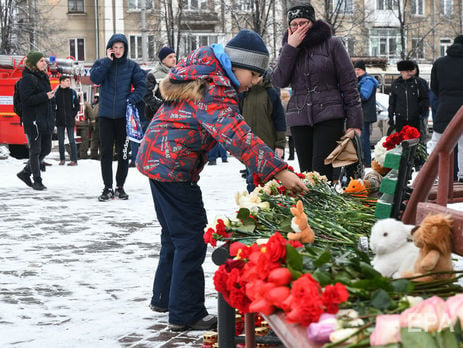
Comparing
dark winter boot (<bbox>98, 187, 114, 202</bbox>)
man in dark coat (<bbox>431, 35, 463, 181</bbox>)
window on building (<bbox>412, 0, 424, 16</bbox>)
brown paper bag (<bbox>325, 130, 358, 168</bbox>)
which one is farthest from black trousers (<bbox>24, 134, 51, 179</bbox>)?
window on building (<bbox>412, 0, 424, 16</bbox>)

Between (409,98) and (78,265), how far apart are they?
8.90 m

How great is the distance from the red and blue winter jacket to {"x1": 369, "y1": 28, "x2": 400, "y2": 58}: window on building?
48758mm

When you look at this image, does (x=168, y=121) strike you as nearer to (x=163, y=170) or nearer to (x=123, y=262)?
(x=163, y=170)

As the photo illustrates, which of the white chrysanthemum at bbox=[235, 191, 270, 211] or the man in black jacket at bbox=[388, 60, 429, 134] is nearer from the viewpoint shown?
the white chrysanthemum at bbox=[235, 191, 270, 211]

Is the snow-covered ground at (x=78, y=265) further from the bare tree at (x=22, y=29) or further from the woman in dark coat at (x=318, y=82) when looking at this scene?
the bare tree at (x=22, y=29)

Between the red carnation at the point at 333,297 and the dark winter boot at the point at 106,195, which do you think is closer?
the red carnation at the point at 333,297

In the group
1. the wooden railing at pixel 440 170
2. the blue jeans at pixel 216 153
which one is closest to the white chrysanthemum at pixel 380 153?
the wooden railing at pixel 440 170

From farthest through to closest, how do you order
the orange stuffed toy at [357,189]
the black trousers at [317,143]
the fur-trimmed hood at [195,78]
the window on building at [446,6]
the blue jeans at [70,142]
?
the window on building at [446,6], the blue jeans at [70,142], the black trousers at [317,143], the orange stuffed toy at [357,189], the fur-trimmed hood at [195,78]

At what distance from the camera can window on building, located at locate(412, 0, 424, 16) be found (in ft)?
178

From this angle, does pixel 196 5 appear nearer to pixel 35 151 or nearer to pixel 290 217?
pixel 35 151

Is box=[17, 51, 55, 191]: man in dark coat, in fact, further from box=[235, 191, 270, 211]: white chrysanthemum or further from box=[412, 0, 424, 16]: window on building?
box=[412, 0, 424, 16]: window on building

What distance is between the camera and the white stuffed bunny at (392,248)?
2682 mm

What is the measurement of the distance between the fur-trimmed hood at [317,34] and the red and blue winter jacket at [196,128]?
209cm

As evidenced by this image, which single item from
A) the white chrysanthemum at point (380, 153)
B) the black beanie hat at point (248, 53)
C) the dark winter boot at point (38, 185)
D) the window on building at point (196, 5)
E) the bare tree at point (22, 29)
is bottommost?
the dark winter boot at point (38, 185)
